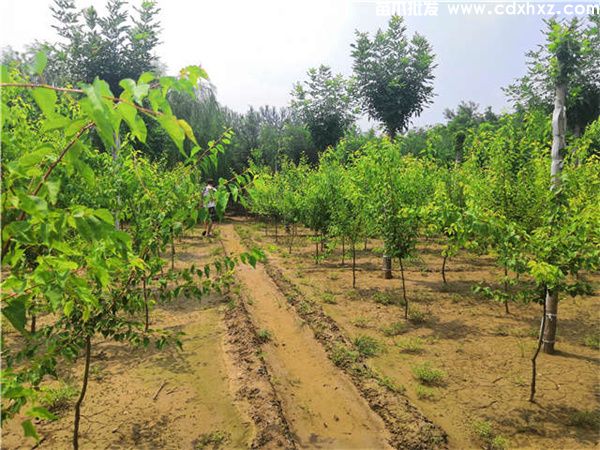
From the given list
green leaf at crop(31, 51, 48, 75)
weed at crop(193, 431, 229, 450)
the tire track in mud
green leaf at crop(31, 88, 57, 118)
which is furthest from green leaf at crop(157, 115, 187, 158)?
the tire track in mud

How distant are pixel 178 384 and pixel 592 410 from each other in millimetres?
5251

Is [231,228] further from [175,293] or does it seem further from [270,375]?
[175,293]

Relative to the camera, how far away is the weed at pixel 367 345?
5922 millimetres

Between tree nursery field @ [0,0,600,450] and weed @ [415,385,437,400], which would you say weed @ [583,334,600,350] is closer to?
tree nursery field @ [0,0,600,450]

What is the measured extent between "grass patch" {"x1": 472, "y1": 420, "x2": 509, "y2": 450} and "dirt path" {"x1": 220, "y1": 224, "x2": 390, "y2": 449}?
3.32ft

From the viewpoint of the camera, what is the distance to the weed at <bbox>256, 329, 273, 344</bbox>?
6445 mm

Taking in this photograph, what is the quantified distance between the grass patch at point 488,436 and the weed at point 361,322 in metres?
2.98

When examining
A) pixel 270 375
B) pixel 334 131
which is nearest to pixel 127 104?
pixel 270 375

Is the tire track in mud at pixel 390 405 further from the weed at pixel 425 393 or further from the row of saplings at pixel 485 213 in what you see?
the row of saplings at pixel 485 213

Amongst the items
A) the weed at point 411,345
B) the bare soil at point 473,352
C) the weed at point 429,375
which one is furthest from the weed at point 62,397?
the weed at point 411,345

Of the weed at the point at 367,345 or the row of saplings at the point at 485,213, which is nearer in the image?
the row of saplings at the point at 485,213

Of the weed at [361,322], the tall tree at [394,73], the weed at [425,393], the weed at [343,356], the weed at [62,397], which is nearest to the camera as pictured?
the weed at [62,397]

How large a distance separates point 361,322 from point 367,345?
1.04 meters

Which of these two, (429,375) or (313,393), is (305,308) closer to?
(313,393)
